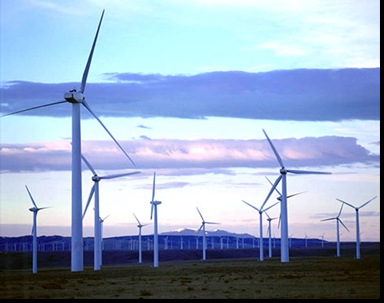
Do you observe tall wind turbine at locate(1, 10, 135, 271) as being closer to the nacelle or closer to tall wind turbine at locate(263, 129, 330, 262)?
the nacelle

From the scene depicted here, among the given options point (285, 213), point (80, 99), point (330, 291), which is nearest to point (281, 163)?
point (285, 213)

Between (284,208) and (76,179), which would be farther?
(284,208)

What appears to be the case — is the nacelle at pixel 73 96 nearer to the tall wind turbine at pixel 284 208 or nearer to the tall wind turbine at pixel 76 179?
the tall wind turbine at pixel 76 179

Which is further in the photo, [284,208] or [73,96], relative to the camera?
[284,208]

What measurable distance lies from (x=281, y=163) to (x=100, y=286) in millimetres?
64662

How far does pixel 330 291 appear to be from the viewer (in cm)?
5284

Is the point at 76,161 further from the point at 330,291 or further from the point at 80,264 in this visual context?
the point at 330,291

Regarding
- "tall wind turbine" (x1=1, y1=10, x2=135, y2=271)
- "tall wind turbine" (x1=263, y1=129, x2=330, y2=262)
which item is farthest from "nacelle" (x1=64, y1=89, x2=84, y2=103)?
"tall wind turbine" (x1=263, y1=129, x2=330, y2=262)

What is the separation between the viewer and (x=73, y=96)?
83938mm

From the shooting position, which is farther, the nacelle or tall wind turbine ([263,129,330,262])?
tall wind turbine ([263,129,330,262])

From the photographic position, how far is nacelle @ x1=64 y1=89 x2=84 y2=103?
84.0 meters

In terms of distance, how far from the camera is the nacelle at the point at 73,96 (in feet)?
276

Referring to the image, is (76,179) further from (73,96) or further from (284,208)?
(284,208)

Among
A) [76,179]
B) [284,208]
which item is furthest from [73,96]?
[284,208]
